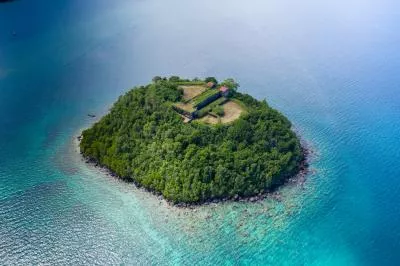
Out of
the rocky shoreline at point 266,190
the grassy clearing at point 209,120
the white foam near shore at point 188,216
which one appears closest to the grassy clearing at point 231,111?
the grassy clearing at point 209,120

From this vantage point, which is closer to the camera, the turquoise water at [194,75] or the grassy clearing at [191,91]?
the turquoise water at [194,75]

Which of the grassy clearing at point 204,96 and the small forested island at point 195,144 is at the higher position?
the grassy clearing at point 204,96

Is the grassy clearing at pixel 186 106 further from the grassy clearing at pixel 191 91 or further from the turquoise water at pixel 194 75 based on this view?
the turquoise water at pixel 194 75

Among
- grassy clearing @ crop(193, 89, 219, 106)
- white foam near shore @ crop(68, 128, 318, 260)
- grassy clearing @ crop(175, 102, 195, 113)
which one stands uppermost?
grassy clearing @ crop(193, 89, 219, 106)

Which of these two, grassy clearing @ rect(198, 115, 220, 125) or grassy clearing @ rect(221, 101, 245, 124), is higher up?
grassy clearing @ rect(221, 101, 245, 124)

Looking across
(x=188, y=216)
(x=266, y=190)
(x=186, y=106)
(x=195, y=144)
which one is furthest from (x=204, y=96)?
(x=188, y=216)

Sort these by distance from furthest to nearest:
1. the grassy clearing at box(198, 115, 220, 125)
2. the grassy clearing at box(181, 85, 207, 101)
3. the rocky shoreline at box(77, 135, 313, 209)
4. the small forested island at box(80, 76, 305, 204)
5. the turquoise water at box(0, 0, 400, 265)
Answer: the grassy clearing at box(181, 85, 207, 101), the grassy clearing at box(198, 115, 220, 125), the small forested island at box(80, 76, 305, 204), the rocky shoreline at box(77, 135, 313, 209), the turquoise water at box(0, 0, 400, 265)

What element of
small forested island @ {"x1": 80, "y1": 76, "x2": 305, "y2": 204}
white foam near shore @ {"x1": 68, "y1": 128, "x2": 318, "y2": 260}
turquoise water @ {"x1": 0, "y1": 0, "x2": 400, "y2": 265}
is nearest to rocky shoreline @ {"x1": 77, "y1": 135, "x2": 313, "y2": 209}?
small forested island @ {"x1": 80, "y1": 76, "x2": 305, "y2": 204}

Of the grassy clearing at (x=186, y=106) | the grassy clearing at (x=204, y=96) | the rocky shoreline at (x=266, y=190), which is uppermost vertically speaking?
the grassy clearing at (x=204, y=96)

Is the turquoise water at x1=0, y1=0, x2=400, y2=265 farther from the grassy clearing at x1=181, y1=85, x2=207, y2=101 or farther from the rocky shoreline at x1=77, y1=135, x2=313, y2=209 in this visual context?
the grassy clearing at x1=181, y1=85, x2=207, y2=101
